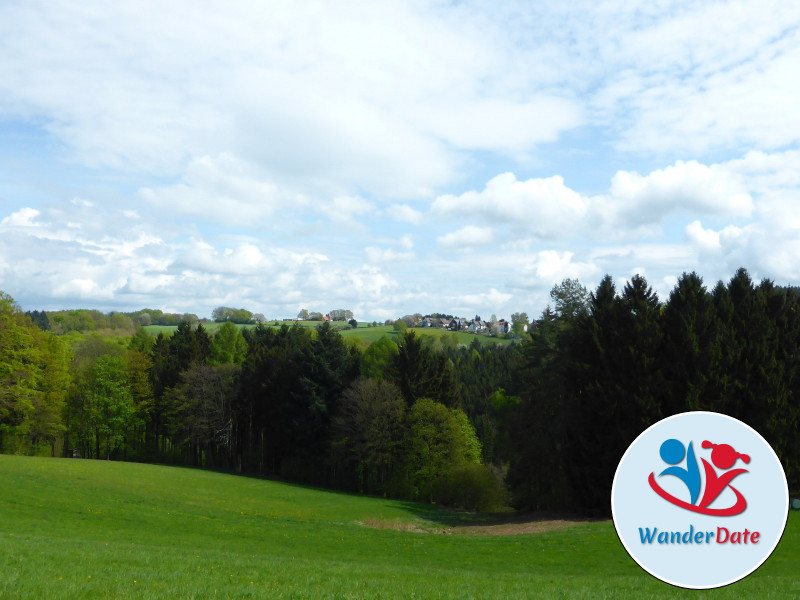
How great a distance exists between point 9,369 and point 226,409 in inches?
943

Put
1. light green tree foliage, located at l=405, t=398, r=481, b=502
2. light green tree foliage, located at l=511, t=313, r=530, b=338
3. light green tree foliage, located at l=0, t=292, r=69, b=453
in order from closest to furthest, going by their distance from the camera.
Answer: light green tree foliage, located at l=0, t=292, r=69, b=453, light green tree foliage, located at l=405, t=398, r=481, b=502, light green tree foliage, located at l=511, t=313, r=530, b=338

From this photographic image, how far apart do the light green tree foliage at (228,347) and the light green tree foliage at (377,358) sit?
18209 mm

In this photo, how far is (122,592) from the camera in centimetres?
905

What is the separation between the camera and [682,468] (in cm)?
789

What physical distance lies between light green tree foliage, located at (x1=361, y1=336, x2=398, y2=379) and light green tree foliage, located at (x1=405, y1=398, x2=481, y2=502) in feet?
31.4

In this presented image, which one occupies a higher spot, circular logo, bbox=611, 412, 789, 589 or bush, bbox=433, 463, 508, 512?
circular logo, bbox=611, 412, 789, 589

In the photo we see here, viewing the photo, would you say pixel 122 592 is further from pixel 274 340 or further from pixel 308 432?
pixel 274 340

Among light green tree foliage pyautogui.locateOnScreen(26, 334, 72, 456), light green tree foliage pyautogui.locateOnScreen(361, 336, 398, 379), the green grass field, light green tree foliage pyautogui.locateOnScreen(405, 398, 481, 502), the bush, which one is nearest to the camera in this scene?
the green grass field

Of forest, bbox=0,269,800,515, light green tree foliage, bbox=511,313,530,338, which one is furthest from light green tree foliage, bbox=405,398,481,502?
light green tree foliage, bbox=511,313,530,338

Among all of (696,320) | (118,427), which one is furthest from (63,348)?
(696,320)

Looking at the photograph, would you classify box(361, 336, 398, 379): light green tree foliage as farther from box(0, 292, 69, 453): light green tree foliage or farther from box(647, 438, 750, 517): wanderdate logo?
box(647, 438, 750, 517): wanderdate logo

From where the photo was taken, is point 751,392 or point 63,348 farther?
point 63,348

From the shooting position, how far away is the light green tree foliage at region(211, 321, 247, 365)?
243 feet

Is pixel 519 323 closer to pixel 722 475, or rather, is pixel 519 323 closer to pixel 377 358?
pixel 377 358
